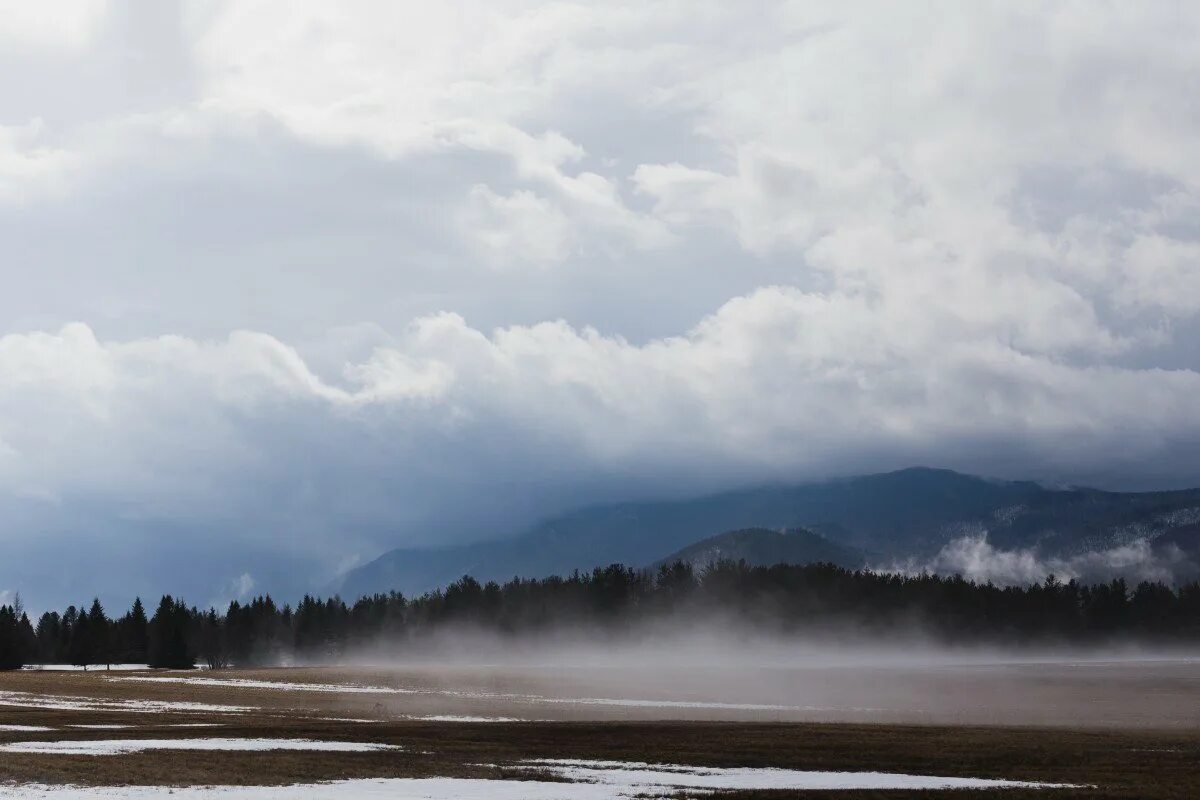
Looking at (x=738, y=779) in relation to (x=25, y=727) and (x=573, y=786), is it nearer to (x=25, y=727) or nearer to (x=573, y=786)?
(x=573, y=786)

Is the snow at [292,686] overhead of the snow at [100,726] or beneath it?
beneath

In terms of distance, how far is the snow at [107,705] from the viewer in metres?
84.3

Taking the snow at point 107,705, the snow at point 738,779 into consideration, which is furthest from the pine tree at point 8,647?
the snow at point 738,779

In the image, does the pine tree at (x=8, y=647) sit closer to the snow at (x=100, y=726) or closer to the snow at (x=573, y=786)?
the snow at (x=100, y=726)

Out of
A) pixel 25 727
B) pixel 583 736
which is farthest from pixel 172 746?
pixel 583 736

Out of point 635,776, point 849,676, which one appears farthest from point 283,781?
point 849,676

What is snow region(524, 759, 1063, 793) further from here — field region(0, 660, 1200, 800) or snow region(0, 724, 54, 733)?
snow region(0, 724, 54, 733)

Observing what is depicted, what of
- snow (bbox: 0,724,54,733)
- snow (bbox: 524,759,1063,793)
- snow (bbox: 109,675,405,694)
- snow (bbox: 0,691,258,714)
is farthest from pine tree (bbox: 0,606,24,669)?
snow (bbox: 524,759,1063,793)

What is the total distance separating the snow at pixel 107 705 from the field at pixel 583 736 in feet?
1.01

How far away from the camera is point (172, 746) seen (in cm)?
5503

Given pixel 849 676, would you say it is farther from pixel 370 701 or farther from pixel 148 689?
pixel 148 689

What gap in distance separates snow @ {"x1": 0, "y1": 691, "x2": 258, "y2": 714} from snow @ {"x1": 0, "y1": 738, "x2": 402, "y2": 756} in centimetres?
2539

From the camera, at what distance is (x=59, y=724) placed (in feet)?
224

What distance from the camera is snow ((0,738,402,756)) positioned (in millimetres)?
52103
